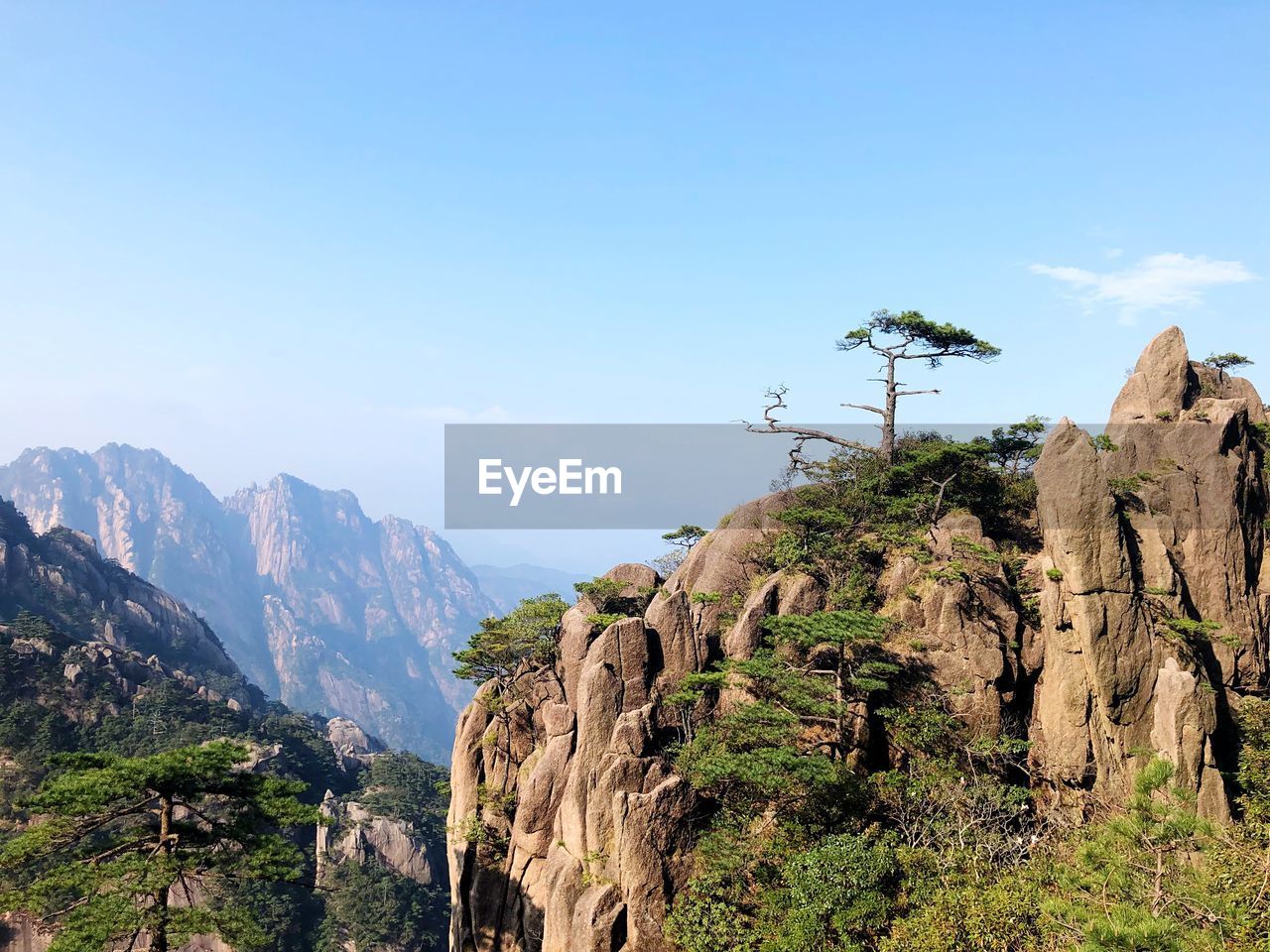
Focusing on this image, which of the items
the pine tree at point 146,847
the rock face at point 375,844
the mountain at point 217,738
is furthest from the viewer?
the rock face at point 375,844

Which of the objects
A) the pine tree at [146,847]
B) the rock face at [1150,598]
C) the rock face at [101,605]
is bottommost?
the rock face at [101,605]

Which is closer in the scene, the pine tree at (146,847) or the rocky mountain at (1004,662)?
the pine tree at (146,847)

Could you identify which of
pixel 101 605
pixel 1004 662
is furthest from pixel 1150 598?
pixel 101 605

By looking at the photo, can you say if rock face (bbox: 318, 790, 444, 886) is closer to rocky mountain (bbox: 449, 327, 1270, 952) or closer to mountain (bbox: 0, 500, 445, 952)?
mountain (bbox: 0, 500, 445, 952)

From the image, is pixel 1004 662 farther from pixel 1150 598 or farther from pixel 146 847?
pixel 146 847

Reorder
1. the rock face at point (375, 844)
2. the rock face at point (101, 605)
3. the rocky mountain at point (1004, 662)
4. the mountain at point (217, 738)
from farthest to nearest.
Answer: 1. the rock face at point (101, 605)
2. the rock face at point (375, 844)
3. the mountain at point (217, 738)
4. the rocky mountain at point (1004, 662)

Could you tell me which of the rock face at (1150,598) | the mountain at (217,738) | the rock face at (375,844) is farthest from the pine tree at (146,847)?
the rock face at (375,844)

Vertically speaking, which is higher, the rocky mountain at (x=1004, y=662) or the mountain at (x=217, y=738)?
the rocky mountain at (x=1004, y=662)

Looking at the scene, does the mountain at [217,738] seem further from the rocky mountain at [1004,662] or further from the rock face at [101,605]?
the rocky mountain at [1004,662]

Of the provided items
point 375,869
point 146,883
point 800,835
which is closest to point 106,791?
point 146,883

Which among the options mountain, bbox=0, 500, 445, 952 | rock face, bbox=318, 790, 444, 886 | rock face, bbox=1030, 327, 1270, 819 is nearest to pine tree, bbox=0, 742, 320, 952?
rock face, bbox=1030, 327, 1270, 819
